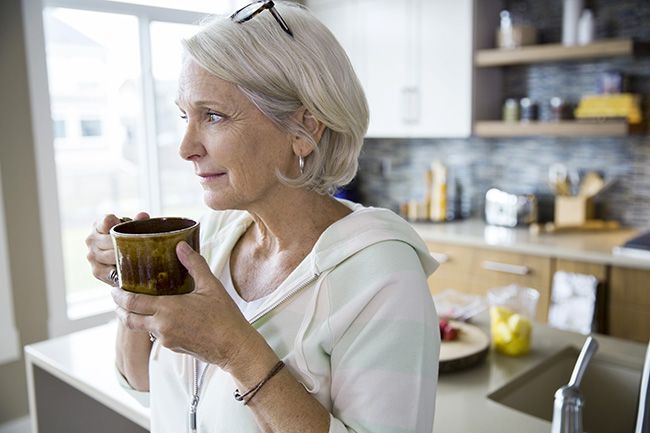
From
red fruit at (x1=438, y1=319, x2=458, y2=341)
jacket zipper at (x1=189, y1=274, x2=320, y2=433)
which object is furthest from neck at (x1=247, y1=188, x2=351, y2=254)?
red fruit at (x1=438, y1=319, x2=458, y2=341)

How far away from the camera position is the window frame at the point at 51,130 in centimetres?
281

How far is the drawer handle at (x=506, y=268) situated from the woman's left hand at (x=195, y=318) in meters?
2.31

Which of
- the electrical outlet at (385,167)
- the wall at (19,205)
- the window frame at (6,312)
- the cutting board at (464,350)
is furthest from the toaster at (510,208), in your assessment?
the window frame at (6,312)

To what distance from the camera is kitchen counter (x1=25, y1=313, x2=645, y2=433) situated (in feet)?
4.00

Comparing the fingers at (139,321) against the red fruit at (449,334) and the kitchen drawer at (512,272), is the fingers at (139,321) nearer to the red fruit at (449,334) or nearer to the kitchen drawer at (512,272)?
the red fruit at (449,334)

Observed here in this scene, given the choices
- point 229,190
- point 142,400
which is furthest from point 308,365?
point 142,400

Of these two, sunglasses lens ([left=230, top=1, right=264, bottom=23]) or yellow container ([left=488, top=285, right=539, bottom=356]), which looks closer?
sunglasses lens ([left=230, top=1, right=264, bottom=23])

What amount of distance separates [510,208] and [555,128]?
50 centimetres

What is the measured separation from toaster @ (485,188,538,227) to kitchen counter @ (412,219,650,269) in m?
0.04

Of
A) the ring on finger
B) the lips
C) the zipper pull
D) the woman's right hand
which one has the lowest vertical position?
the zipper pull

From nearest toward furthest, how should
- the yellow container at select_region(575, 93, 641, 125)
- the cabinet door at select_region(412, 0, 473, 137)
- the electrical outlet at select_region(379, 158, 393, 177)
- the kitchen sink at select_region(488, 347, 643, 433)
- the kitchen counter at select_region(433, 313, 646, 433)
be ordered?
the kitchen counter at select_region(433, 313, 646, 433) → the kitchen sink at select_region(488, 347, 643, 433) → the yellow container at select_region(575, 93, 641, 125) → the cabinet door at select_region(412, 0, 473, 137) → the electrical outlet at select_region(379, 158, 393, 177)

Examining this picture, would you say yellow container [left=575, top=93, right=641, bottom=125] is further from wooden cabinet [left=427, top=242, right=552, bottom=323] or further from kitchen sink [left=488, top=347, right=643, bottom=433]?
kitchen sink [left=488, top=347, right=643, bottom=433]

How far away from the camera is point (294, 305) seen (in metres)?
0.94

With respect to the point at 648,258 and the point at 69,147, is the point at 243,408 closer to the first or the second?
the point at 648,258
